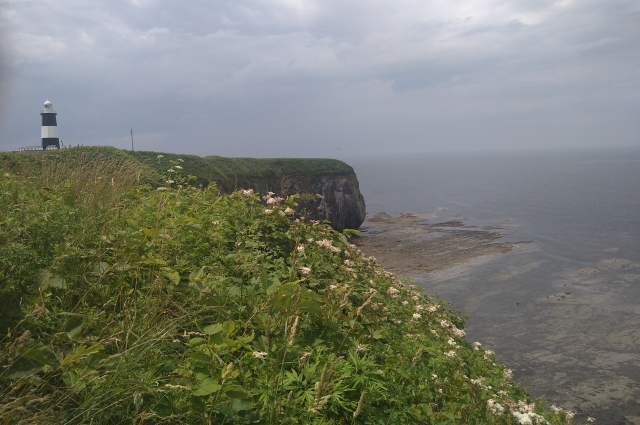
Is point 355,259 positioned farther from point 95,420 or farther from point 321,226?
point 95,420

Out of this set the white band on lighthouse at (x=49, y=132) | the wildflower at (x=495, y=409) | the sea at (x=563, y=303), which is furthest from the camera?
the white band on lighthouse at (x=49, y=132)

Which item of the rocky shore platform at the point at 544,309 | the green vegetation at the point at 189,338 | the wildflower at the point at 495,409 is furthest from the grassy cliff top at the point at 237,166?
the wildflower at the point at 495,409

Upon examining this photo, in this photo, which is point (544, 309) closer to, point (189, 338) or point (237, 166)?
point (189, 338)

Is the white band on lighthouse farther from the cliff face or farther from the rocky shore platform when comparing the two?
the rocky shore platform

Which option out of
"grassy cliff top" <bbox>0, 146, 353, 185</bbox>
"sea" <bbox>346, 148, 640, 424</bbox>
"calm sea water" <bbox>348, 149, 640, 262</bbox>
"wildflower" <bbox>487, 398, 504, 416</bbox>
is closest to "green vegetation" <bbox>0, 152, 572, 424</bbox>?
"wildflower" <bbox>487, 398, 504, 416</bbox>

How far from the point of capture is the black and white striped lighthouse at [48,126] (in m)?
49.0

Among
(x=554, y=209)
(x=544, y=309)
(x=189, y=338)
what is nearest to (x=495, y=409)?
(x=189, y=338)

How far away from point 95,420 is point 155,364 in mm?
635

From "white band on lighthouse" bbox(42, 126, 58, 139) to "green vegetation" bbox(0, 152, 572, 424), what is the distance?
49097mm

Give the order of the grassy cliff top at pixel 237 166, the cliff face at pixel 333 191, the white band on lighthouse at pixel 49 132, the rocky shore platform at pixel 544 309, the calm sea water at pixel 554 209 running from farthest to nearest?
1. the cliff face at pixel 333 191
2. the white band on lighthouse at pixel 49 132
3. the calm sea water at pixel 554 209
4. the grassy cliff top at pixel 237 166
5. the rocky shore platform at pixel 544 309

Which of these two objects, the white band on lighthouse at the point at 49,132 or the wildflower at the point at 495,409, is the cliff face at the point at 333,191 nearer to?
the white band on lighthouse at the point at 49,132

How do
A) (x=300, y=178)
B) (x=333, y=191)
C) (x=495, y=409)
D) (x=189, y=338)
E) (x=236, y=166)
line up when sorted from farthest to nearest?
(x=333, y=191)
(x=300, y=178)
(x=236, y=166)
(x=495, y=409)
(x=189, y=338)

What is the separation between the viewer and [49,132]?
1934 inches

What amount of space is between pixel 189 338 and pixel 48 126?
177 feet
